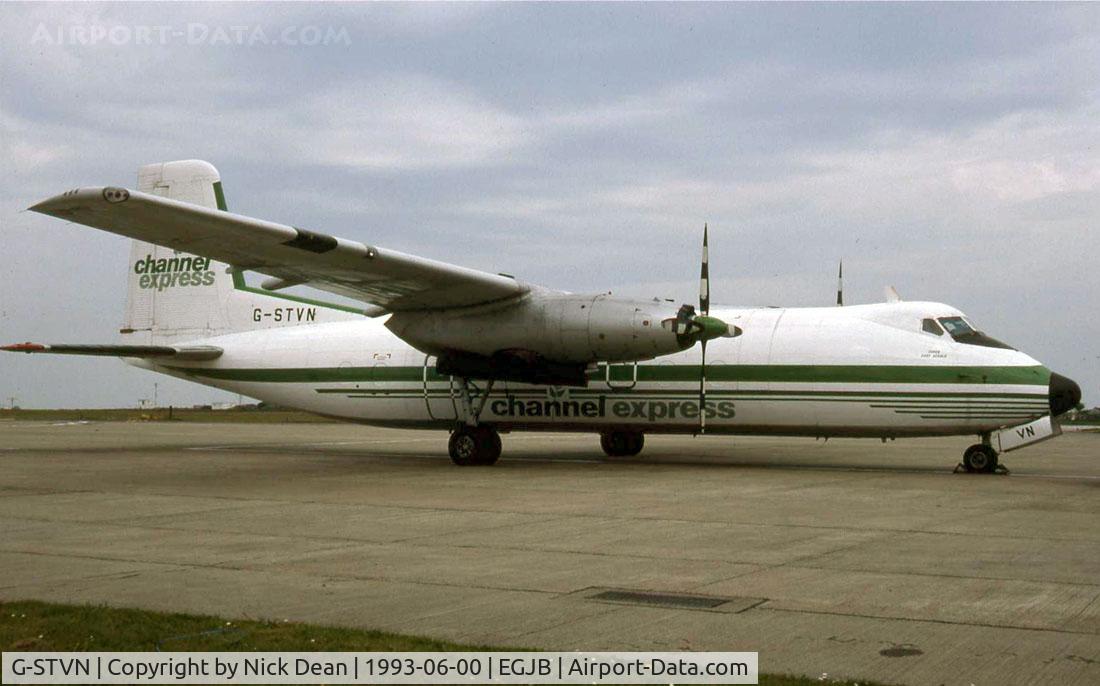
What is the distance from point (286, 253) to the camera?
1736cm

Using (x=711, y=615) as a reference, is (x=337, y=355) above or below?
above

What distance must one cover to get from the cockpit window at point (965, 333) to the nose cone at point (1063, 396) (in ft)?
3.79

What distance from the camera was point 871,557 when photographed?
31.0ft

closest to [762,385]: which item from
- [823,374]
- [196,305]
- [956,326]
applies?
[823,374]

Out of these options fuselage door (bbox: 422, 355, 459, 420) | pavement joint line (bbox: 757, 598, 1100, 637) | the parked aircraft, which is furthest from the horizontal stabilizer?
pavement joint line (bbox: 757, 598, 1100, 637)

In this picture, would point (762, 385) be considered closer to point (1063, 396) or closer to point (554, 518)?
A: point (1063, 396)

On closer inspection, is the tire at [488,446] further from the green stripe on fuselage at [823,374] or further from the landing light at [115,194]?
the landing light at [115,194]

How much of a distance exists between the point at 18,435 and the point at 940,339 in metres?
28.7

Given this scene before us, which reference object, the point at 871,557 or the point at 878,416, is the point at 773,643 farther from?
the point at 878,416

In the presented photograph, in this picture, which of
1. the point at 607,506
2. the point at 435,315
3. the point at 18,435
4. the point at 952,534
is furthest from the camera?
the point at 18,435

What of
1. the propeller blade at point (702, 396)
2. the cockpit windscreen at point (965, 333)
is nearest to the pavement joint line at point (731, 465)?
the propeller blade at point (702, 396)

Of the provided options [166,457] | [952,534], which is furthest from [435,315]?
[952,534]

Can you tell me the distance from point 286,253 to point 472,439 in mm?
5718

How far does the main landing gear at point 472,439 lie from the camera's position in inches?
829
